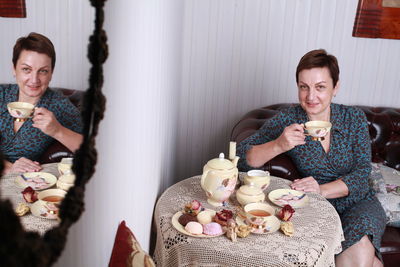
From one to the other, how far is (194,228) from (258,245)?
24 centimetres

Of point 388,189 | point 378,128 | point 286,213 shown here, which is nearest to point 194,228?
point 286,213

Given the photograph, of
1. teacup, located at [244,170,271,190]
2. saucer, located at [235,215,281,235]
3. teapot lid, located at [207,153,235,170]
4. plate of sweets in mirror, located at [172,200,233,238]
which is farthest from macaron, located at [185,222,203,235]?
teacup, located at [244,170,271,190]

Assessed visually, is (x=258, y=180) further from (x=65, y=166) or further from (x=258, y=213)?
(x=65, y=166)

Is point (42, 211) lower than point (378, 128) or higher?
higher

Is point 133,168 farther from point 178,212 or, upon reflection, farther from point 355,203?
point 355,203

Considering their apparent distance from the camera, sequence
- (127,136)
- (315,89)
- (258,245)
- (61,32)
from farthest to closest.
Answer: (315,89)
(258,245)
(127,136)
(61,32)

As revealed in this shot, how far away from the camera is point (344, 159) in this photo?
2268mm

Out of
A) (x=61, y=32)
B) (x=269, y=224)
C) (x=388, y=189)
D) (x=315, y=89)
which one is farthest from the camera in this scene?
(x=388, y=189)

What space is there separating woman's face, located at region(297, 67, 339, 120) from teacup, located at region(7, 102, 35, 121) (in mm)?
1799

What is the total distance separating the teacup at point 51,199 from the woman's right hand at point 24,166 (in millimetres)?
42

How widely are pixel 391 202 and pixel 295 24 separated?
4.39ft

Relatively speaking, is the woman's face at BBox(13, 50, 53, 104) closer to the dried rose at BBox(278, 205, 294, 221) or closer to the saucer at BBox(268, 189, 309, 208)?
the dried rose at BBox(278, 205, 294, 221)

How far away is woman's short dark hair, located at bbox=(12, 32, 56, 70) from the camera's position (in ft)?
1.83

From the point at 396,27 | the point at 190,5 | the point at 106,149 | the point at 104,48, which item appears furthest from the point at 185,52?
the point at 104,48
